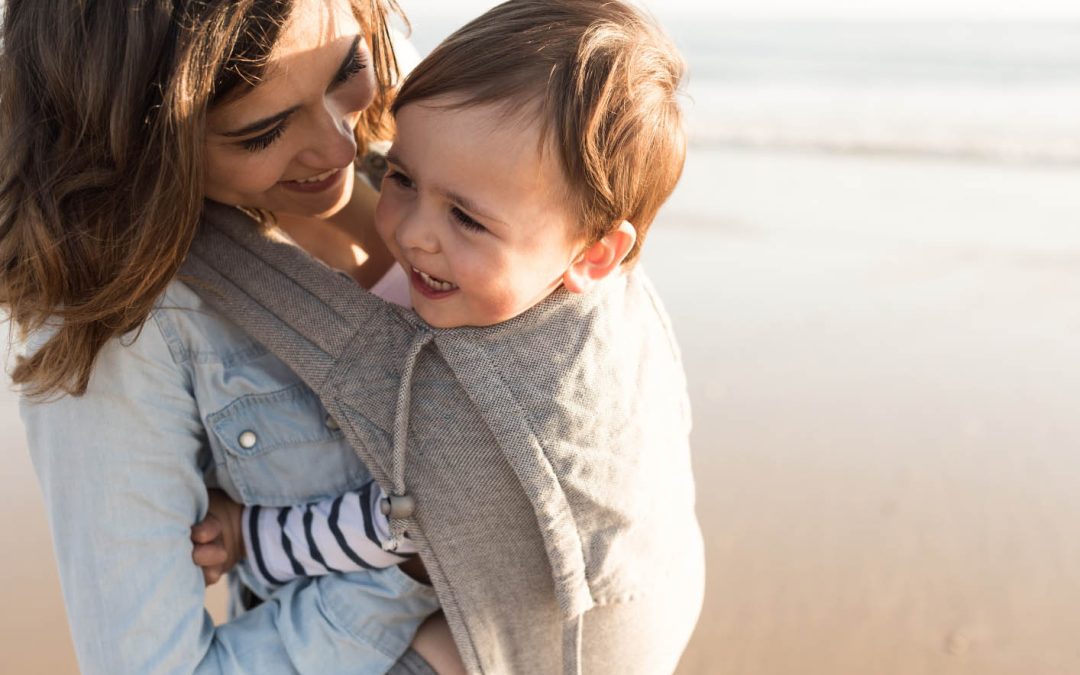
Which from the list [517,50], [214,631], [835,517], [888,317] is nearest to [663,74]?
[517,50]

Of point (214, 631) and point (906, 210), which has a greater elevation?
point (214, 631)

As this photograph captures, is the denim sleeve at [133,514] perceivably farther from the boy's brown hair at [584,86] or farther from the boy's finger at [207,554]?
the boy's brown hair at [584,86]

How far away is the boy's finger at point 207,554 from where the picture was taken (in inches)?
63.6

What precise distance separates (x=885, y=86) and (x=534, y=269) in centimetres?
895

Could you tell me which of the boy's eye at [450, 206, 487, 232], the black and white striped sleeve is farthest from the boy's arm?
the boy's eye at [450, 206, 487, 232]

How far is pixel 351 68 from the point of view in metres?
1.68

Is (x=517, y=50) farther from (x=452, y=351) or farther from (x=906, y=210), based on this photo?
(x=906, y=210)

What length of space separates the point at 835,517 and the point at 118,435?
2.28 meters

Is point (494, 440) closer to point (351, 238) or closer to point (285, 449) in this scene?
point (285, 449)

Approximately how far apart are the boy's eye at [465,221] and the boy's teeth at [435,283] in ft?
0.31

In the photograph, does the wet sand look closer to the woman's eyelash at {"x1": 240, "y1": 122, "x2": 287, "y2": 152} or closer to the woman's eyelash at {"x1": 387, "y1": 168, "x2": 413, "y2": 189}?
the woman's eyelash at {"x1": 387, "y1": 168, "x2": 413, "y2": 189}

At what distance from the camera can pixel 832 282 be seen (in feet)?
15.1

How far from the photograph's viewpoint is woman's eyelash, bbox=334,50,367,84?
1653 mm

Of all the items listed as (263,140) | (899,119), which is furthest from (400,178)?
(899,119)
